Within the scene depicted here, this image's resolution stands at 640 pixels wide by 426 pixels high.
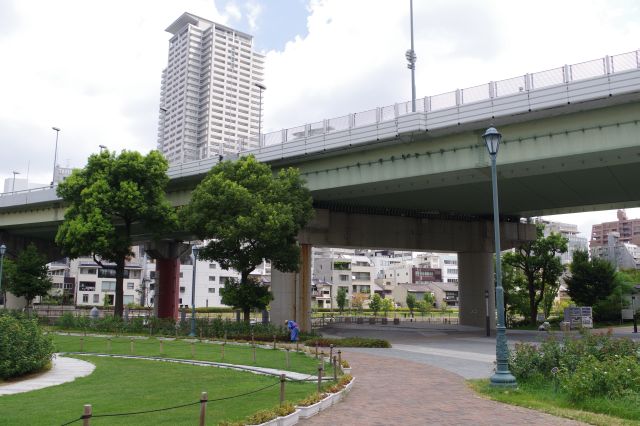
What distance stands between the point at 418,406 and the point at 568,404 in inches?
136

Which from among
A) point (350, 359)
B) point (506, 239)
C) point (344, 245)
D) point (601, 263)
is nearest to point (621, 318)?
point (601, 263)

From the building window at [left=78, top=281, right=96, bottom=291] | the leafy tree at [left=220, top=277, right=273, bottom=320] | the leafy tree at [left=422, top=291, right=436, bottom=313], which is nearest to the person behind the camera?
the leafy tree at [left=220, top=277, right=273, bottom=320]

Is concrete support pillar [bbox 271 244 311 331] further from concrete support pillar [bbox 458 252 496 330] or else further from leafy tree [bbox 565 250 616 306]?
leafy tree [bbox 565 250 616 306]

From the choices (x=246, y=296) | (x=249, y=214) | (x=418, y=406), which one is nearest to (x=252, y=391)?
(x=418, y=406)

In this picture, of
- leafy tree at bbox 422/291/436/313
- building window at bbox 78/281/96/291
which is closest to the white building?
building window at bbox 78/281/96/291

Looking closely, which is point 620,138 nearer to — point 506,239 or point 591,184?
point 591,184

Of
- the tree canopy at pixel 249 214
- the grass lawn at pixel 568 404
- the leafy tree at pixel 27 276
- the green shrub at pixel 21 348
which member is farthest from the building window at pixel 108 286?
the grass lawn at pixel 568 404

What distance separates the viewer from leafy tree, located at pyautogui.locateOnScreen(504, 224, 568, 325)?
55031mm

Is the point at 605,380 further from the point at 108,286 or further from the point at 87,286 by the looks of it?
the point at 87,286

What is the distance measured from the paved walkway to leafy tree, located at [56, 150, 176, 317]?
1908 centimetres

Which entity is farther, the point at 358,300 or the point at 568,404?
the point at 358,300

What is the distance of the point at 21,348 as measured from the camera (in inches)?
707

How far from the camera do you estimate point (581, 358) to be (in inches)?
582

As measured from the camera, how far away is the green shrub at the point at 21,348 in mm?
17375
